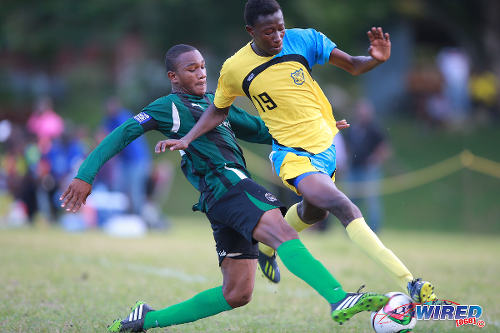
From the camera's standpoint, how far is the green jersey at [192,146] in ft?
15.3

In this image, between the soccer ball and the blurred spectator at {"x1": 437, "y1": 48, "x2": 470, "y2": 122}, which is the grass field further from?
the blurred spectator at {"x1": 437, "y1": 48, "x2": 470, "y2": 122}

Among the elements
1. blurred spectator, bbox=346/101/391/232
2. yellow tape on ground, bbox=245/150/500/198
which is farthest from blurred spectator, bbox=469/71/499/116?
blurred spectator, bbox=346/101/391/232

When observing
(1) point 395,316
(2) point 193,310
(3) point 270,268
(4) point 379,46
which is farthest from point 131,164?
(1) point 395,316

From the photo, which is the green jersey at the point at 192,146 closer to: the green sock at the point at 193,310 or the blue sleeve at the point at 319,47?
the green sock at the point at 193,310

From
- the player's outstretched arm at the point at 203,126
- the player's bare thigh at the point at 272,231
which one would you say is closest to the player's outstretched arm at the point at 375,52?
the player's outstretched arm at the point at 203,126

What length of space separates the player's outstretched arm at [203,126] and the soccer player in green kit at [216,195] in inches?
3.6

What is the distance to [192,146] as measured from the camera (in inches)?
192

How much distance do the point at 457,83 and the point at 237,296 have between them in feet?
81.9

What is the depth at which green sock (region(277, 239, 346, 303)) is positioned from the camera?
4.16 metres

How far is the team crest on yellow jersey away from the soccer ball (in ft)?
5.73

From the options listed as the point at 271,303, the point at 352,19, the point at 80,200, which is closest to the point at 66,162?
the point at 271,303

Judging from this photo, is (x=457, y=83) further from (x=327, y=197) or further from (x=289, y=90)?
(x=327, y=197)

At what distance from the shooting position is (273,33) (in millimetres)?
4832

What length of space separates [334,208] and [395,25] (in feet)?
80.6
